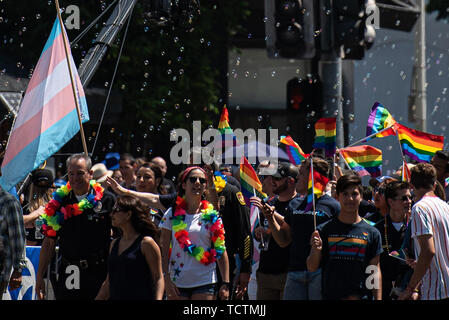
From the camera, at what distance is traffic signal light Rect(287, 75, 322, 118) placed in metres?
9.90

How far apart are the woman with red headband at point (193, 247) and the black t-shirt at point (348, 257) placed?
1003mm

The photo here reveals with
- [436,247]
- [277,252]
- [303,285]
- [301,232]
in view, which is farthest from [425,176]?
[277,252]

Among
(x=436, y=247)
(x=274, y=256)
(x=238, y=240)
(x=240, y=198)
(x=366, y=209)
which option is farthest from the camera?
(x=366, y=209)

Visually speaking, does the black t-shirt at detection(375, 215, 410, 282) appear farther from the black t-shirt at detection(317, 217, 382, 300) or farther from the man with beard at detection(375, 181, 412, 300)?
the black t-shirt at detection(317, 217, 382, 300)

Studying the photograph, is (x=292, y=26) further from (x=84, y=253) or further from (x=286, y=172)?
(x=84, y=253)

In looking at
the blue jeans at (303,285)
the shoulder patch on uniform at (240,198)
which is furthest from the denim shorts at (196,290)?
the shoulder patch on uniform at (240,198)

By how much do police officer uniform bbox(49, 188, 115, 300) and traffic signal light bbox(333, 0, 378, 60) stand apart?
10.5 ft

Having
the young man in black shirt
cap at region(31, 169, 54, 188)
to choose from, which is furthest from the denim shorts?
cap at region(31, 169, 54, 188)

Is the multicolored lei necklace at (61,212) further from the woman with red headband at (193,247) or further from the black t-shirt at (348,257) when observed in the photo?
the black t-shirt at (348,257)

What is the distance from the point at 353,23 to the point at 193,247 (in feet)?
10.6

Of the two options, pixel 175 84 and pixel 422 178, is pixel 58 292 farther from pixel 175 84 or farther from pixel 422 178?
pixel 175 84

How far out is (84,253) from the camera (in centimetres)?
764

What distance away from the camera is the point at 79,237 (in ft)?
25.2

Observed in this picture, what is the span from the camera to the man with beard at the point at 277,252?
789 cm
